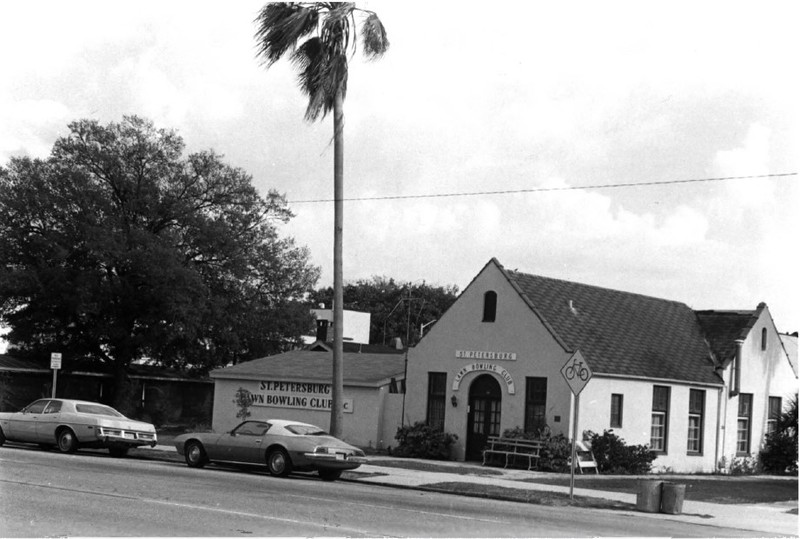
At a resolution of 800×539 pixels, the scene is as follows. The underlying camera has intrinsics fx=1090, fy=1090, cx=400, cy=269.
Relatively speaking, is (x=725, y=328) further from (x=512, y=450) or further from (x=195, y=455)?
(x=195, y=455)

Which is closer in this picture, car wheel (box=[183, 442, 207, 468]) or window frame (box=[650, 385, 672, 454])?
car wheel (box=[183, 442, 207, 468])

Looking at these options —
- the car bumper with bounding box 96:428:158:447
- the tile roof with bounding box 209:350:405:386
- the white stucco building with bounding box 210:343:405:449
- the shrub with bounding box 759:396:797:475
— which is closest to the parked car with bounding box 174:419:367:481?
the car bumper with bounding box 96:428:158:447

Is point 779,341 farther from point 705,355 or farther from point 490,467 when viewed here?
point 490,467

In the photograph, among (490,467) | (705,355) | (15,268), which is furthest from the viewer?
(15,268)

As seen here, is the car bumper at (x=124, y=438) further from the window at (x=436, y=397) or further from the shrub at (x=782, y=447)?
the shrub at (x=782, y=447)

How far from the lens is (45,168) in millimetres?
49875

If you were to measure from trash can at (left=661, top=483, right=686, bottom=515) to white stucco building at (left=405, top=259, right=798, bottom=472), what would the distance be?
978 cm

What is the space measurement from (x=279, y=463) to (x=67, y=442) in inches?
286

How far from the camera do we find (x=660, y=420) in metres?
33.4

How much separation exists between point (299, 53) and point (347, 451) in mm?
9942

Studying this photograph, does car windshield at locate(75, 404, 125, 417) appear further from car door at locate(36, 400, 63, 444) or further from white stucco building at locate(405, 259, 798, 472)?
white stucco building at locate(405, 259, 798, 472)

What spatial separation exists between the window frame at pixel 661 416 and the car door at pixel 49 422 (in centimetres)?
1709

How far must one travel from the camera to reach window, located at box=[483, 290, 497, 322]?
1281 inches

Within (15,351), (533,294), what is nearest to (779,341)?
(533,294)
